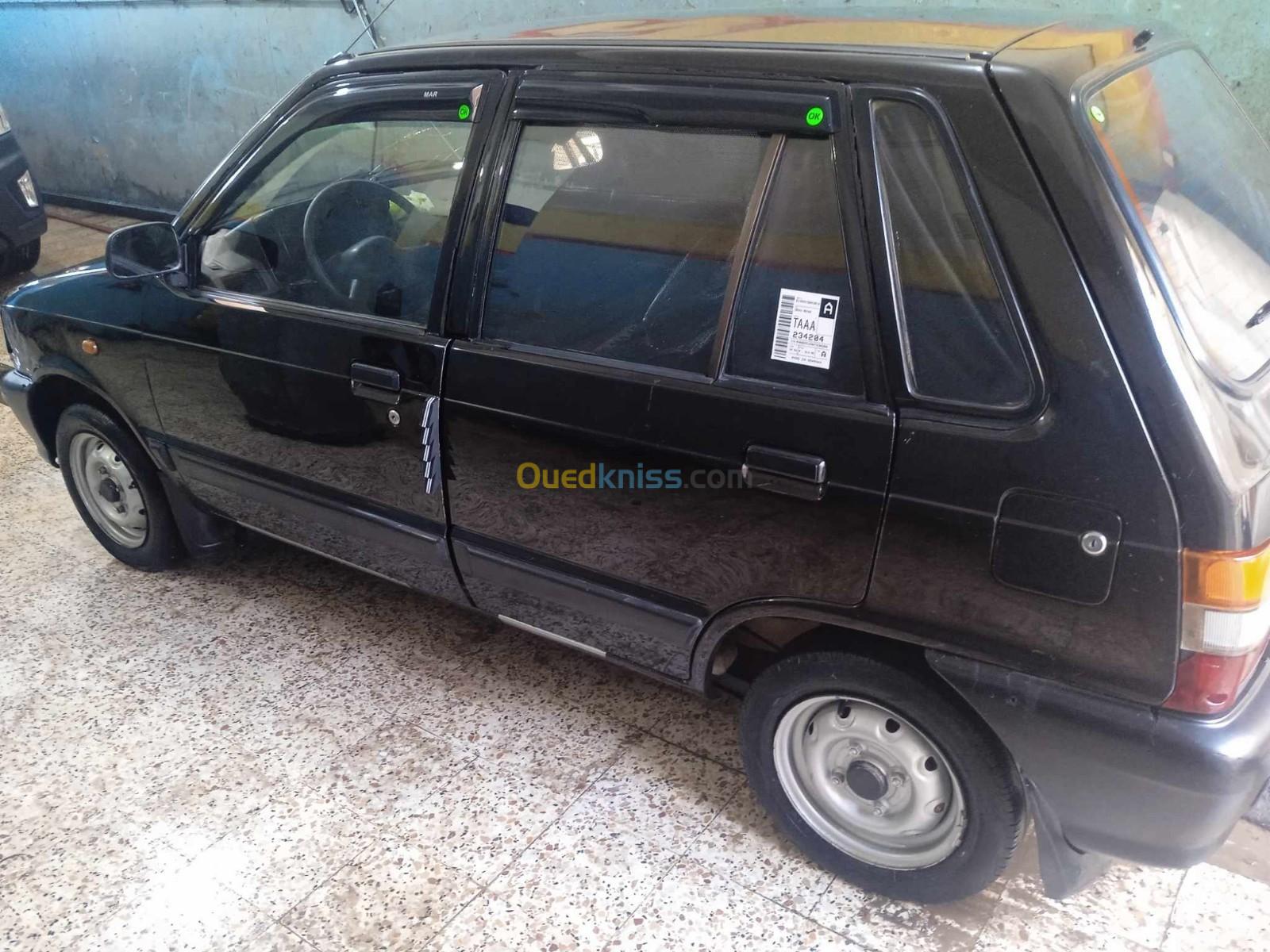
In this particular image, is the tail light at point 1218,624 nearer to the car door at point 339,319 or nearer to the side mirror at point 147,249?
the car door at point 339,319

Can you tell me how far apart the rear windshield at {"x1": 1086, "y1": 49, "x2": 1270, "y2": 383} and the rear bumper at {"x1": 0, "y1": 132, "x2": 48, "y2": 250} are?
7338 millimetres

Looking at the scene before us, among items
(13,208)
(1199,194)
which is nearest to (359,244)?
(1199,194)

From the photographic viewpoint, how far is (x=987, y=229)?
171 centimetres

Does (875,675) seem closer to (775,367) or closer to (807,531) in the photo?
(807,531)

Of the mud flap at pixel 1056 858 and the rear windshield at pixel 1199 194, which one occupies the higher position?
the rear windshield at pixel 1199 194

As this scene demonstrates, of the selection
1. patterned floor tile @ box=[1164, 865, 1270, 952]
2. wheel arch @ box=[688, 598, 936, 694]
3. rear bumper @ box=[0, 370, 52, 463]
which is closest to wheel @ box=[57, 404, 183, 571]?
rear bumper @ box=[0, 370, 52, 463]

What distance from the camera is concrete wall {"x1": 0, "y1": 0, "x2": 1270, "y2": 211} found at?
5.77 meters

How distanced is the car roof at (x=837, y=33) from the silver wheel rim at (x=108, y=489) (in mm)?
1886

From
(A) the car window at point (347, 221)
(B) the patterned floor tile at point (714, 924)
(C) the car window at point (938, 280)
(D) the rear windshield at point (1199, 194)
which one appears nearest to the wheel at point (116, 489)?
(A) the car window at point (347, 221)

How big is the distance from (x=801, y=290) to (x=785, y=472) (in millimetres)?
361

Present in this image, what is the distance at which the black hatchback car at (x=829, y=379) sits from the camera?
1.67 m

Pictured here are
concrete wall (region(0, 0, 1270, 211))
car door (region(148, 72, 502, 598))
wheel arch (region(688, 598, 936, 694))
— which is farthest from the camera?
concrete wall (region(0, 0, 1270, 211))

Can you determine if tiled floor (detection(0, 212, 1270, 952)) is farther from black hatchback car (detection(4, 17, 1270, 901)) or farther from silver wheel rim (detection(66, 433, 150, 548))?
silver wheel rim (detection(66, 433, 150, 548))

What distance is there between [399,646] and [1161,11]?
350 centimetres
